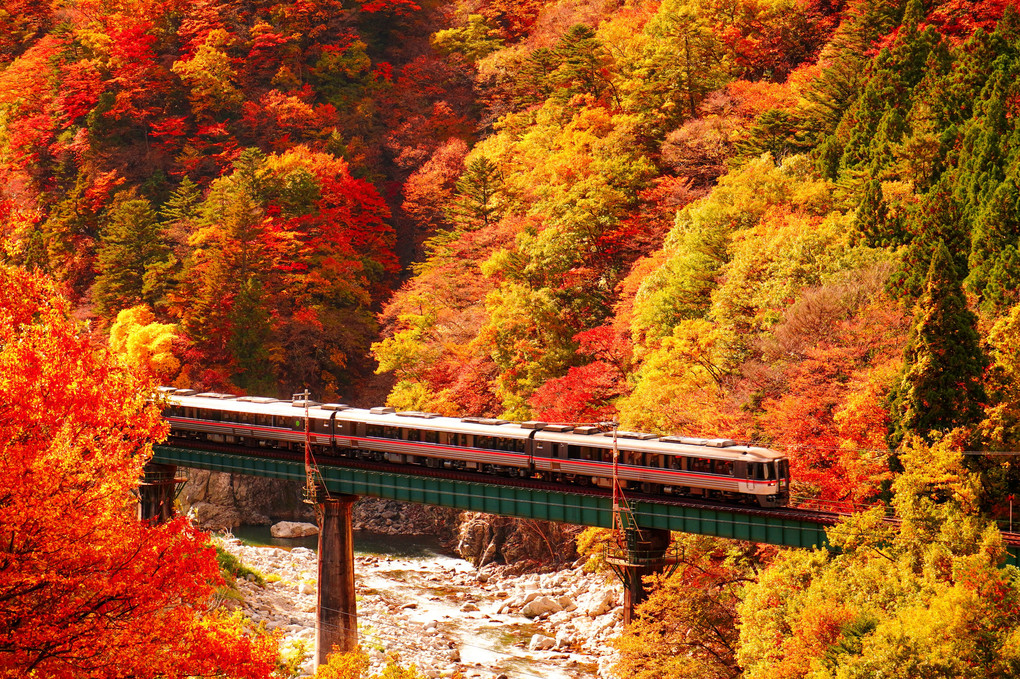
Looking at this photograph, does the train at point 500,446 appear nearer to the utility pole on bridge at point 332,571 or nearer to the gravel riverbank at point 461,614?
the utility pole on bridge at point 332,571

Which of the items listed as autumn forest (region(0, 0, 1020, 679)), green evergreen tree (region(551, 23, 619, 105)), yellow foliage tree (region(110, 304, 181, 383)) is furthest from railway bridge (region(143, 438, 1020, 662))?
green evergreen tree (region(551, 23, 619, 105))

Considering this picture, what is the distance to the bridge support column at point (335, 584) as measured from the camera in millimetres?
42156

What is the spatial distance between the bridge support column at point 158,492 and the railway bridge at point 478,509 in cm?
18

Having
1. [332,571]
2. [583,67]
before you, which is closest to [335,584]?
[332,571]

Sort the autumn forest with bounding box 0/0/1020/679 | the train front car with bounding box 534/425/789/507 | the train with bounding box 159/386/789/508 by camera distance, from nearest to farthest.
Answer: the autumn forest with bounding box 0/0/1020/679
the train front car with bounding box 534/425/789/507
the train with bounding box 159/386/789/508

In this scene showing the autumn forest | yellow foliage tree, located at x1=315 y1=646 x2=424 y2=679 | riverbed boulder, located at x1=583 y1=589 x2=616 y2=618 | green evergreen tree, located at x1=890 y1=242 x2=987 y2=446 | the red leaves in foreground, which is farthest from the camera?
riverbed boulder, located at x1=583 y1=589 x2=616 y2=618

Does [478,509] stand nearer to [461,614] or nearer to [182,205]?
[461,614]

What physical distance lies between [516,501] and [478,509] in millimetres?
2145

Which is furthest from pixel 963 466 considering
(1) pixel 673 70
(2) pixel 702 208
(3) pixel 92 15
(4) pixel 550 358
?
(3) pixel 92 15

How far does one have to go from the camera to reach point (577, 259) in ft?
206

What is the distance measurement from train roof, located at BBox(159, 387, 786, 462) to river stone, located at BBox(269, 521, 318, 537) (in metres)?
16.9

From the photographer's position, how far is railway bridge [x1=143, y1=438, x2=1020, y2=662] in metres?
35.2

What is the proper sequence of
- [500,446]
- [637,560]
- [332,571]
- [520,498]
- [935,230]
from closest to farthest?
1. [637,560]
2. [520,498]
3. [500,446]
4. [332,571]
5. [935,230]

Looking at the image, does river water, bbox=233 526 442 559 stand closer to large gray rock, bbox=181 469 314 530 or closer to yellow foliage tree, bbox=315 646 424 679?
large gray rock, bbox=181 469 314 530
